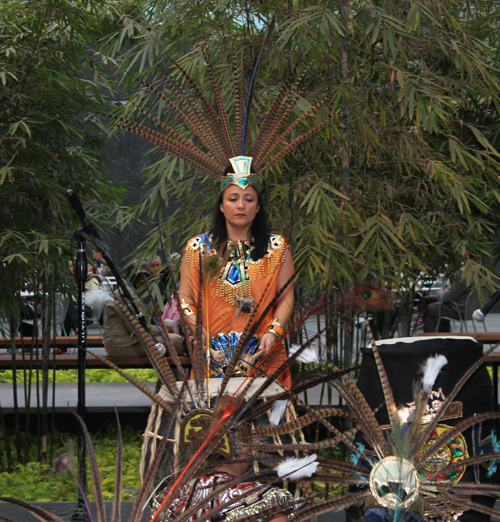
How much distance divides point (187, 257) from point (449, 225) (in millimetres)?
1406

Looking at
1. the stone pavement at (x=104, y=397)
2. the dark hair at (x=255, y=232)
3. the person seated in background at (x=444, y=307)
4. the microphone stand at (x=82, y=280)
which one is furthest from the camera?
the person seated in background at (x=444, y=307)

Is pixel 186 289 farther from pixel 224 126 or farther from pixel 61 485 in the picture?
pixel 61 485

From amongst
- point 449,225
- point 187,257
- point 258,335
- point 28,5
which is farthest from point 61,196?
point 449,225

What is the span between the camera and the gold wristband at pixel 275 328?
2.32 m

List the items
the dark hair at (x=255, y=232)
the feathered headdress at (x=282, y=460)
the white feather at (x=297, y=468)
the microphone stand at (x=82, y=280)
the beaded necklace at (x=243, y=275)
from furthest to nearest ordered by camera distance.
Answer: the dark hair at (x=255, y=232), the beaded necklace at (x=243, y=275), the microphone stand at (x=82, y=280), the white feather at (x=297, y=468), the feathered headdress at (x=282, y=460)

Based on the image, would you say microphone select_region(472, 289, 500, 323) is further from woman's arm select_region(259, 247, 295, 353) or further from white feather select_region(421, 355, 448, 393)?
woman's arm select_region(259, 247, 295, 353)

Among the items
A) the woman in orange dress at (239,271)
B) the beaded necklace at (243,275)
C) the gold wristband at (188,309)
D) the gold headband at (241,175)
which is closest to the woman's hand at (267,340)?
the woman in orange dress at (239,271)

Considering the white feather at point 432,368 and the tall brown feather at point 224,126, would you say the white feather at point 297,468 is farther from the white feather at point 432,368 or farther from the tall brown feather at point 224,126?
the tall brown feather at point 224,126

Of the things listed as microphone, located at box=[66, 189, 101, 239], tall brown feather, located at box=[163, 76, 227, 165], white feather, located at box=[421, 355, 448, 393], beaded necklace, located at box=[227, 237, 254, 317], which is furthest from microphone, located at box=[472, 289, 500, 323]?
microphone, located at box=[66, 189, 101, 239]

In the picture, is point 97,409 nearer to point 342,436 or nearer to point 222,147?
point 222,147

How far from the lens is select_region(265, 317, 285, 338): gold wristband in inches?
91.3

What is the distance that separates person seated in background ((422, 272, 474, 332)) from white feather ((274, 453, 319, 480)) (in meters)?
4.78

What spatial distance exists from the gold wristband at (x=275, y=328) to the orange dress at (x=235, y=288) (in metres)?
0.03

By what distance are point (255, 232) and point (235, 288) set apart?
0.22 metres
